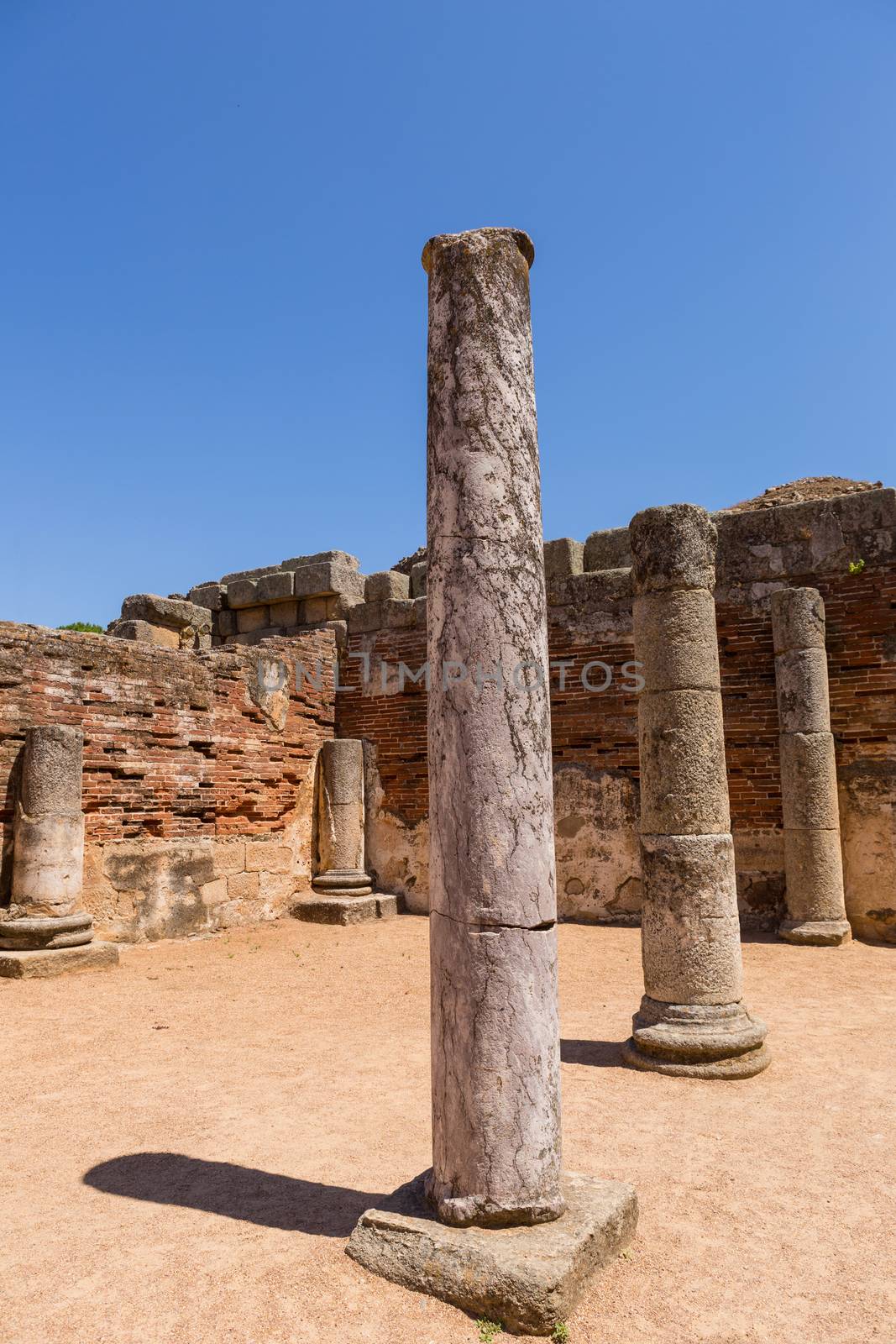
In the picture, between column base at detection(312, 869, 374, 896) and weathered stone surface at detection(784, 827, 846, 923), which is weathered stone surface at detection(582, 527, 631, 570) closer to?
weathered stone surface at detection(784, 827, 846, 923)

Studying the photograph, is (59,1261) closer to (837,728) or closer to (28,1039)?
(28,1039)

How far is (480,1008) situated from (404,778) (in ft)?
28.6

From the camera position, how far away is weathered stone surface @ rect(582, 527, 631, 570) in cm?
1076

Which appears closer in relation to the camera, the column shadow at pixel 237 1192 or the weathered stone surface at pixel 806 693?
the column shadow at pixel 237 1192

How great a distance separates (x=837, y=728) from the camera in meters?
9.30

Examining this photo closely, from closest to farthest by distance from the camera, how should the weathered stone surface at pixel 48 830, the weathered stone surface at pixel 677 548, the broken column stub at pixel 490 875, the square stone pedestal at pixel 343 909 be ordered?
the broken column stub at pixel 490 875 < the weathered stone surface at pixel 677 548 < the weathered stone surface at pixel 48 830 < the square stone pedestal at pixel 343 909

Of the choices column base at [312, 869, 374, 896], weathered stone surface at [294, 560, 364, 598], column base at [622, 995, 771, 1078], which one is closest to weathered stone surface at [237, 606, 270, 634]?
weathered stone surface at [294, 560, 364, 598]

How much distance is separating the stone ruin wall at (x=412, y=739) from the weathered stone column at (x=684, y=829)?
13.0 ft

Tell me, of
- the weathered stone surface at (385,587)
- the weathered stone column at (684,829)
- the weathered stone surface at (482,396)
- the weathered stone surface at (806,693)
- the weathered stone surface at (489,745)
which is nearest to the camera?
the weathered stone surface at (489,745)

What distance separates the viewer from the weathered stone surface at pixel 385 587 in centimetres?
1238

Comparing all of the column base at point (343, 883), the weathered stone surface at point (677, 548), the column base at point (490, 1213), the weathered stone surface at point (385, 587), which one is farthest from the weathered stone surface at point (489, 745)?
the weathered stone surface at point (385, 587)

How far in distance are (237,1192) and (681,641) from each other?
4.06 m

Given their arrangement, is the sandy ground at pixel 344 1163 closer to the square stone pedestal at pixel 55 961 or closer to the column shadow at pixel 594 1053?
the column shadow at pixel 594 1053

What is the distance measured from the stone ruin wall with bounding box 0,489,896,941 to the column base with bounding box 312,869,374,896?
27 centimetres
